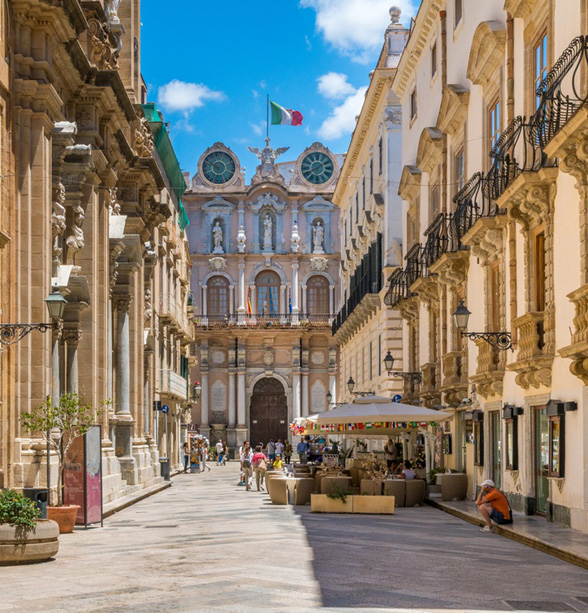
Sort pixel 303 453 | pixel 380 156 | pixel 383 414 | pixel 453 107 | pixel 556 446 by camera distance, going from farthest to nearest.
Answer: pixel 303 453, pixel 380 156, pixel 453 107, pixel 383 414, pixel 556 446

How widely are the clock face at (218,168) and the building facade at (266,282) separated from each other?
0.06m

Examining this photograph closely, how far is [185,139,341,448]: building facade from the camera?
7175 cm

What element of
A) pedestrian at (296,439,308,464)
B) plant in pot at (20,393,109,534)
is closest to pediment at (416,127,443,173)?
plant in pot at (20,393,109,534)

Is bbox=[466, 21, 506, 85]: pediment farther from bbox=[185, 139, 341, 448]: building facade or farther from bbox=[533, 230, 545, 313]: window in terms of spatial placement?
bbox=[185, 139, 341, 448]: building facade

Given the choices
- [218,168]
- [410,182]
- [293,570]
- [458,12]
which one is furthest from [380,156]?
[293,570]

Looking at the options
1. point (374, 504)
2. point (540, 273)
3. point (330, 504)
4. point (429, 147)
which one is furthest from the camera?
point (429, 147)

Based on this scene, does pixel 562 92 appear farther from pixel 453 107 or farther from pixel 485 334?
pixel 453 107

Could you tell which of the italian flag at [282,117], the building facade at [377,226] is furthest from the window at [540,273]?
the italian flag at [282,117]

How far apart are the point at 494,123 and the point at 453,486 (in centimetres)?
845

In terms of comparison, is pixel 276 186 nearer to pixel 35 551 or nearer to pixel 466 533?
pixel 466 533

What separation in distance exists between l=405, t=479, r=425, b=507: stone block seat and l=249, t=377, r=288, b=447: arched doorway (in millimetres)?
44021

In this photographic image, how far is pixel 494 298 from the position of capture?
25.9 meters

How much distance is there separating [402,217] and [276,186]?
32.1 m

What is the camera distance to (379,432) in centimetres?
3284
